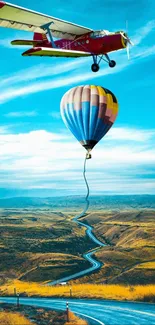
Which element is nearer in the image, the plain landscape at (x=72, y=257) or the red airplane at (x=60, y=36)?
the red airplane at (x=60, y=36)

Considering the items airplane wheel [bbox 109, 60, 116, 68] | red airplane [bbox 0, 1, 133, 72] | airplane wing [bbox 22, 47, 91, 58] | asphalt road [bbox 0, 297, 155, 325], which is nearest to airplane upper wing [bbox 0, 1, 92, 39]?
red airplane [bbox 0, 1, 133, 72]

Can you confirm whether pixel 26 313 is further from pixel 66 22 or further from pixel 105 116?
pixel 66 22

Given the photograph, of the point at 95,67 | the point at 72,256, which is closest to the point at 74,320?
the point at 95,67

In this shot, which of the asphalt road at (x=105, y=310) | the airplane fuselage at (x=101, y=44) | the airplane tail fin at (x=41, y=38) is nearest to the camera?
the airplane fuselage at (x=101, y=44)

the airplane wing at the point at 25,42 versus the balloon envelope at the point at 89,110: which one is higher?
the airplane wing at the point at 25,42

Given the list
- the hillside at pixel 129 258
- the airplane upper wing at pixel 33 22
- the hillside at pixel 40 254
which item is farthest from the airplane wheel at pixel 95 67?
the hillside at pixel 40 254

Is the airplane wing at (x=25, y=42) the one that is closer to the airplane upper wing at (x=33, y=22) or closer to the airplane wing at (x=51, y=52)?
the airplane upper wing at (x=33, y=22)

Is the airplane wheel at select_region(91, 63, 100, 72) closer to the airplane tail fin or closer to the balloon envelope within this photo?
the balloon envelope

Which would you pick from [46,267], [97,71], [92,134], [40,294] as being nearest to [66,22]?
[97,71]
